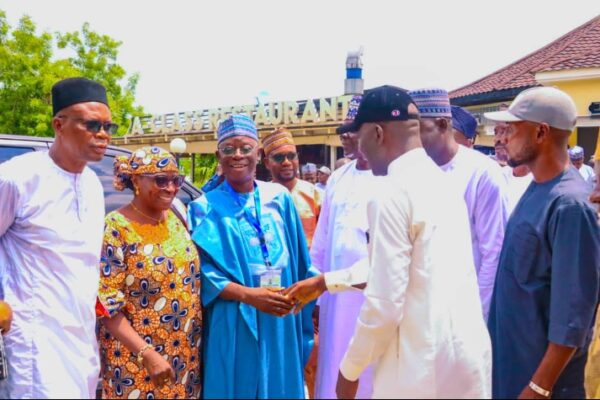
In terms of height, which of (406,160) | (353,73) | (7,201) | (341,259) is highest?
(353,73)

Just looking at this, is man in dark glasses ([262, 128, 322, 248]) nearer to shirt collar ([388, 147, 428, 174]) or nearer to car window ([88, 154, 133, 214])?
car window ([88, 154, 133, 214])

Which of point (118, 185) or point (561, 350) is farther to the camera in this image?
point (118, 185)

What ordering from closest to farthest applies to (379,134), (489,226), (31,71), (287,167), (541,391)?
(379,134) < (541,391) < (489,226) < (287,167) < (31,71)

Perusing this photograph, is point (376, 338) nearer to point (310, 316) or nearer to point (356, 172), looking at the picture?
point (310, 316)

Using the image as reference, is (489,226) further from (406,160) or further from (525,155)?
(406,160)

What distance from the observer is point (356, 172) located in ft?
13.7

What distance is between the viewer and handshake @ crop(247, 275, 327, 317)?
132 inches

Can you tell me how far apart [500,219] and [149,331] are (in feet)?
6.96

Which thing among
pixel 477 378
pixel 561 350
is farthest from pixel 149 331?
pixel 561 350

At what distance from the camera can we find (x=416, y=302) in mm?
2328

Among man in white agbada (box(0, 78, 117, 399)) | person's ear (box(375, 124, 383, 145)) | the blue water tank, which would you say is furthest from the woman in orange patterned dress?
the blue water tank

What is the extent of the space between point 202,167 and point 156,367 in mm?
31517

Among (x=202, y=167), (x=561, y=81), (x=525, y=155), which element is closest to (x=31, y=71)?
(x=202, y=167)

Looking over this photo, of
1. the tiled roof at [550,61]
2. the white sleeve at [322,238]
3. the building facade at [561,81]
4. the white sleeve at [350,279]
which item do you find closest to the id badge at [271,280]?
the white sleeve at [350,279]
